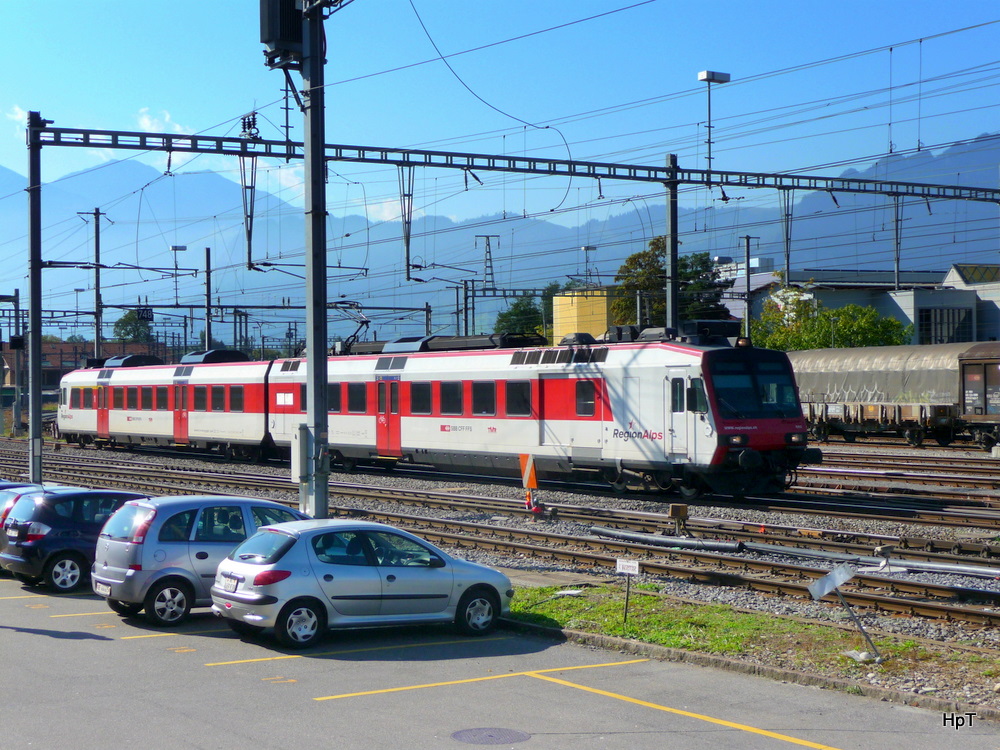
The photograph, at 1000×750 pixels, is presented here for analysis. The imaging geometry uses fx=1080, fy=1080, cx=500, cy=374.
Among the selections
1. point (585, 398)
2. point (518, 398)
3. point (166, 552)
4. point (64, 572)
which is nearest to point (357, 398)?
point (518, 398)

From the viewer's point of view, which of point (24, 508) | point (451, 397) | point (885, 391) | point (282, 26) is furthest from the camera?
point (885, 391)

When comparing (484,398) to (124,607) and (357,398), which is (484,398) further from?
(124,607)

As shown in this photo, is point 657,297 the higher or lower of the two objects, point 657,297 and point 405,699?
the higher

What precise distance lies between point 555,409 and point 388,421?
6521 mm

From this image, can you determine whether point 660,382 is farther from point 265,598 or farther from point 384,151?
point 265,598

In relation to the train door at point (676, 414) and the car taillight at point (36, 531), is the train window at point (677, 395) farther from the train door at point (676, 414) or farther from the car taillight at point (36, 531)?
the car taillight at point (36, 531)

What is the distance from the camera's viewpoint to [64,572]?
13.7 m

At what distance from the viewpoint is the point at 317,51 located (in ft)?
50.1

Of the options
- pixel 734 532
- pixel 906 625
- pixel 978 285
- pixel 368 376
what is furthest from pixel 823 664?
pixel 978 285

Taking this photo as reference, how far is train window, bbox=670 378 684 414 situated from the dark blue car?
458 inches

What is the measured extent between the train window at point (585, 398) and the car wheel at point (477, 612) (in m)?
12.7

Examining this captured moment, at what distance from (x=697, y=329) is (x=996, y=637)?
507 inches

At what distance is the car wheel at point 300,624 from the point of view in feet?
33.3

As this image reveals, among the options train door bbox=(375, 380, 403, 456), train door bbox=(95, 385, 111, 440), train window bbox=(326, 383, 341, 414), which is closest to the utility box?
train door bbox=(375, 380, 403, 456)
